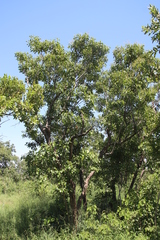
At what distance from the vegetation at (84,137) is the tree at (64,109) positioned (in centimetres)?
4

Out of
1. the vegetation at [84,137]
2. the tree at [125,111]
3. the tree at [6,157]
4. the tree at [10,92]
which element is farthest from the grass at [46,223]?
the tree at [6,157]

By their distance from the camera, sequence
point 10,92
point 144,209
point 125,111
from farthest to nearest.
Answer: point 125,111, point 144,209, point 10,92

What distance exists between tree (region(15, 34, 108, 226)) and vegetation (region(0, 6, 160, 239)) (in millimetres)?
36

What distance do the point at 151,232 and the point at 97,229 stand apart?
1810mm

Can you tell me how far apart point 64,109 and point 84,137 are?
4.93ft

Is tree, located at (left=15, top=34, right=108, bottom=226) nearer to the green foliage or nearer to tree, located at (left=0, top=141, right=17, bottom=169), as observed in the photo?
the green foliage

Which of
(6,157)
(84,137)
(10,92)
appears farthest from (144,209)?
(6,157)

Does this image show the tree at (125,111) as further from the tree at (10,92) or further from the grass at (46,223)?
the tree at (10,92)

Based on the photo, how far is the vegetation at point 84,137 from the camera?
7949 millimetres

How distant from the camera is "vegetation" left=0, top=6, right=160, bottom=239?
313 inches

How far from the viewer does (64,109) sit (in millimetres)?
10078

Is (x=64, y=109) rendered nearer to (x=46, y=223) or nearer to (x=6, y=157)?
(x=46, y=223)

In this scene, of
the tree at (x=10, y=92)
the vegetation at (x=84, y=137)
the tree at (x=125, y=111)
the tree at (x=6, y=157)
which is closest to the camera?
the tree at (x=10, y=92)

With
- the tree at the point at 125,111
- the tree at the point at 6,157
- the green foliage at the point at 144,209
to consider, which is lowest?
the green foliage at the point at 144,209
